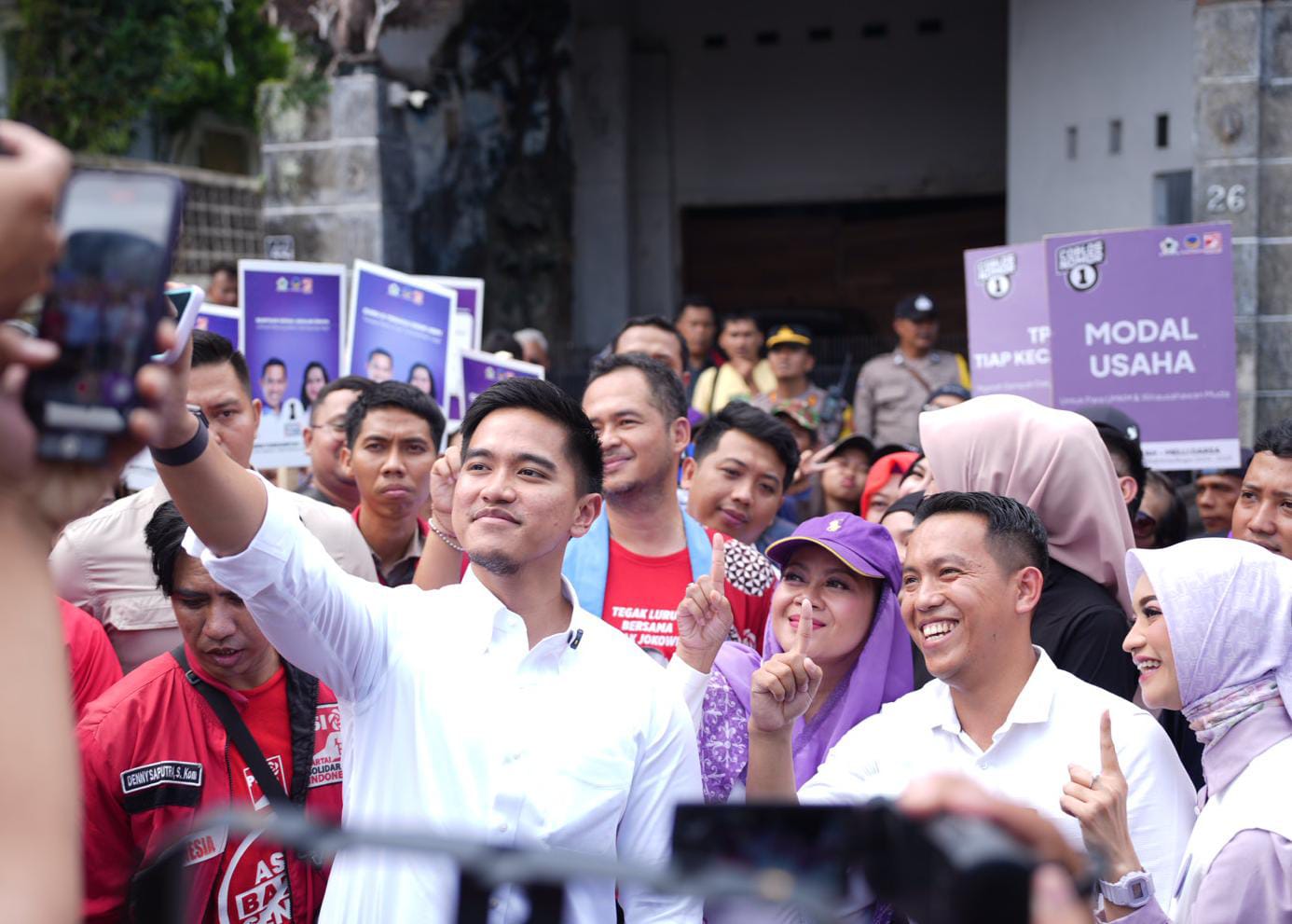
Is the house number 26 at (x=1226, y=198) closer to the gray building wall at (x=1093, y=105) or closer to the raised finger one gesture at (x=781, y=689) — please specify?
the gray building wall at (x=1093, y=105)

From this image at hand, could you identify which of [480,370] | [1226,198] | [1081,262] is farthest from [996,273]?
[1226,198]

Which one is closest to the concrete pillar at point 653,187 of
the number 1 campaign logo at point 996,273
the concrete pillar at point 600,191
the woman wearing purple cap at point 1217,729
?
the concrete pillar at point 600,191

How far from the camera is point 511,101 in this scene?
12750mm

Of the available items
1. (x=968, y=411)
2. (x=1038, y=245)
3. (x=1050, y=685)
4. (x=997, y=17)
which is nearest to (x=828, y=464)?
(x=1038, y=245)

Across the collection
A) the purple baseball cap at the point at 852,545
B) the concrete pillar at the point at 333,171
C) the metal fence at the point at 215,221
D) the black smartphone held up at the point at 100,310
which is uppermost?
the metal fence at the point at 215,221

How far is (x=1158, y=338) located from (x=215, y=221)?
1057cm

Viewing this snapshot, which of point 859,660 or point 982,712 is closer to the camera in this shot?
point 982,712

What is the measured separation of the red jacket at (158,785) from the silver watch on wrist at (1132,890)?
1598 mm

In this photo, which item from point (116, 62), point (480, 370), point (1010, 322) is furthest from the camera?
point (116, 62)

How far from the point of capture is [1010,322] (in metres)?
6.89

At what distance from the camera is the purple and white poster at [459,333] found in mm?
6660

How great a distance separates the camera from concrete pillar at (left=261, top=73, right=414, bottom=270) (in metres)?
9.88

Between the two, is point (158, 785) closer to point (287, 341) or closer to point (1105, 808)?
point (1105, 808)

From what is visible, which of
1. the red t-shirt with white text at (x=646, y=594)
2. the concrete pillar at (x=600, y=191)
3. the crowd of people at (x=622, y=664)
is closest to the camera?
the crowd of people at (x=622, y=664)
